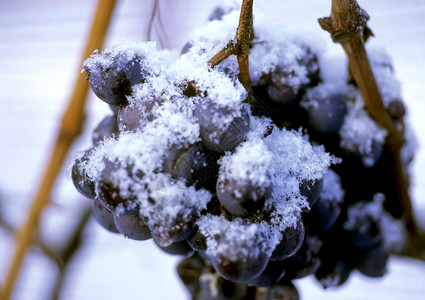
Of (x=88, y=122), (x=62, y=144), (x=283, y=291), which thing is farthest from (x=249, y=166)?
(x=88, y=122)

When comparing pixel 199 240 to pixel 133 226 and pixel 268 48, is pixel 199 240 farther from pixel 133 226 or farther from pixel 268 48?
pixel 268 48

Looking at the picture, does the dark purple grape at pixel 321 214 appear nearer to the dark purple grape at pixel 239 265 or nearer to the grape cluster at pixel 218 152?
the grape cluster at pixel 218 152

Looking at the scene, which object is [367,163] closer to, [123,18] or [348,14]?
[348,14]

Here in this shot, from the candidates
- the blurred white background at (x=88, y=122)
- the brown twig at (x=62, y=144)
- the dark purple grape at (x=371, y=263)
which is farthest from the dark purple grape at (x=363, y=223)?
the blurred white background at (x=88, y=122)

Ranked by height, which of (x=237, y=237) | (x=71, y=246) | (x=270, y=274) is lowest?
(x=71, y=246)

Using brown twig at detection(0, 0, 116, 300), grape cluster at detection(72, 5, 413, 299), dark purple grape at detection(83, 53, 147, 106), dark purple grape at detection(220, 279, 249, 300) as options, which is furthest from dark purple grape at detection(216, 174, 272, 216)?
brown twig at detection(0, 0, 116, 300)

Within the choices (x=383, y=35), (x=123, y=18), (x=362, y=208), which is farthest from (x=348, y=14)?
(x=123, y=18)

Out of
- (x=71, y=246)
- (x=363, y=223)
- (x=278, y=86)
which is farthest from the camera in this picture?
(x=71, y=246)
